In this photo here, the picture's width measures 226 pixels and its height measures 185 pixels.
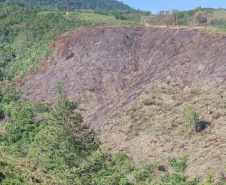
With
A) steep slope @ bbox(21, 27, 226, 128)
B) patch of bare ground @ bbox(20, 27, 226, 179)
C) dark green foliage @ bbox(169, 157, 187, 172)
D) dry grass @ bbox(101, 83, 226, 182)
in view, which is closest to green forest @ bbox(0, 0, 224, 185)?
dark green foliage @ bbox(169, 157, 187, 172)

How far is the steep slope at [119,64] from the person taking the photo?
194 feet

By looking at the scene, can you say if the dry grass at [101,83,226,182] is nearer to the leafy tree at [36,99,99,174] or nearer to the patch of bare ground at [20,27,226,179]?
the patch of bare ground at [20,27,226,179]

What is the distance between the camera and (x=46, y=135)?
4031cm

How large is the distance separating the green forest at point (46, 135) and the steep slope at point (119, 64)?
3.70 metres

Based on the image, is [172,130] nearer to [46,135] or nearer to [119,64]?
[46,135]

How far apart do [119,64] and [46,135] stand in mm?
29709

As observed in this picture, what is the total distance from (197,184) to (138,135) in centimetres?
1482

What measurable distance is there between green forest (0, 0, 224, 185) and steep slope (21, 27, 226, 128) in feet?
12.1

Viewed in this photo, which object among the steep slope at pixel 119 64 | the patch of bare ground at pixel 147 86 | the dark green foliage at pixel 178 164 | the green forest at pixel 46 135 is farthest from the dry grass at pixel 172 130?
the steep slope at pixel 119 64

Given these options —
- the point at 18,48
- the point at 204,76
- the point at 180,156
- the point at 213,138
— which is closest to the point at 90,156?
the point at 180,156

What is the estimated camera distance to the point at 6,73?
264 ft

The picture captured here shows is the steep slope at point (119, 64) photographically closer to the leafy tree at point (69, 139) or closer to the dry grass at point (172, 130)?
the dry grass at point (172, 130)

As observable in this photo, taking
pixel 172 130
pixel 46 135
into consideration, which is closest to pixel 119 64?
pixel 172 130

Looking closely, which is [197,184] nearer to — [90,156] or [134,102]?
[90,156]
